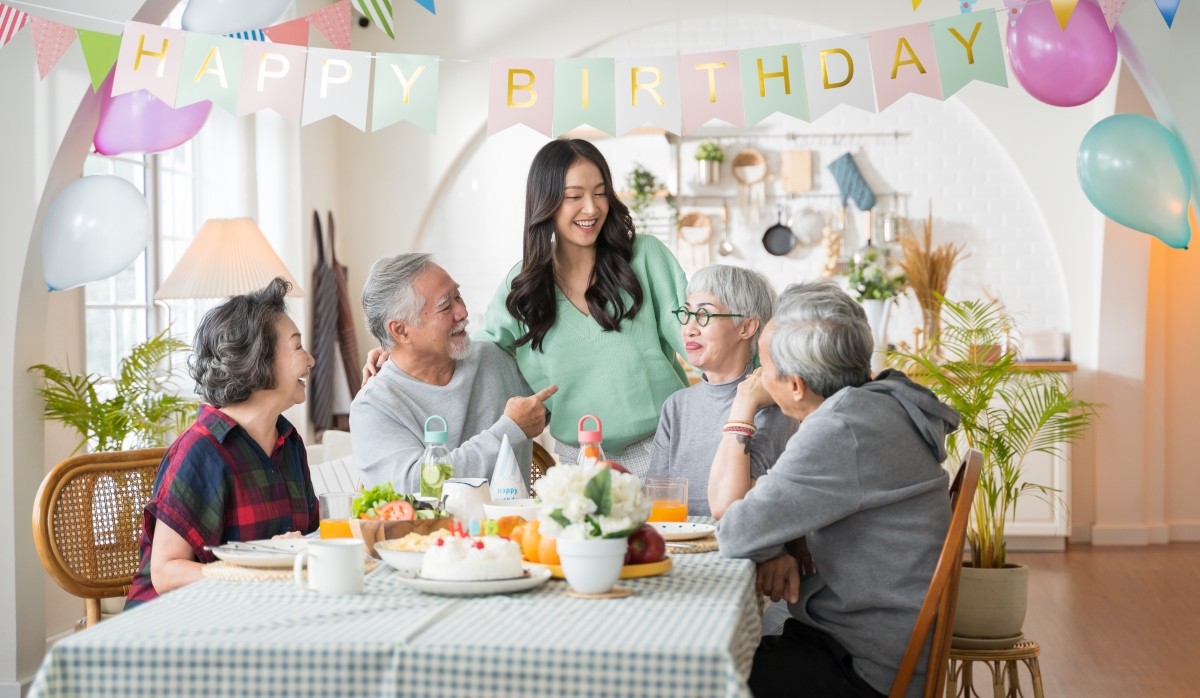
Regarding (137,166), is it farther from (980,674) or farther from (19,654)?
A: (980,674)

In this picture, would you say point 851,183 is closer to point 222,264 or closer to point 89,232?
point 222,264

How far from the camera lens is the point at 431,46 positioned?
682 centimetres

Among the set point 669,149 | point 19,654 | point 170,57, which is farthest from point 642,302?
point 669,149

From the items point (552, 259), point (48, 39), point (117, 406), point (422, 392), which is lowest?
point (117, 406)

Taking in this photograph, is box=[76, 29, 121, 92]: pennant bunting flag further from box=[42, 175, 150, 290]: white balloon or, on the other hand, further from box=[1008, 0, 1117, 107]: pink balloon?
box=[1008, 0, 1117, 107]: pink balloon

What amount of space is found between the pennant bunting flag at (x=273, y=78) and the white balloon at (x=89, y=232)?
792 millimetres

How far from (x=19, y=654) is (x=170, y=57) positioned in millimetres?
1943

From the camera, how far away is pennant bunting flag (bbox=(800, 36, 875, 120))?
11.1 feet

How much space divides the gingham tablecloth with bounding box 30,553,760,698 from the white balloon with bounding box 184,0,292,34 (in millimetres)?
2711

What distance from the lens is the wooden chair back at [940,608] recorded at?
196cm

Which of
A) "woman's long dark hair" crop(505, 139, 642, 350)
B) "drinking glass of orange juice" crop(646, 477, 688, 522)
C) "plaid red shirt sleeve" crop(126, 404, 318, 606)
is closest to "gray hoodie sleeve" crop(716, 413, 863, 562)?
"drinking glass of orange juice" crop(646, 477, 688, 522)

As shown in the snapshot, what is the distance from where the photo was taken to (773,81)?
3455mm

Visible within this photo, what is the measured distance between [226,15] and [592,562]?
2863mm

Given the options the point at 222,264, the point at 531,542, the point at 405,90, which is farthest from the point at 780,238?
the point at 531,542
